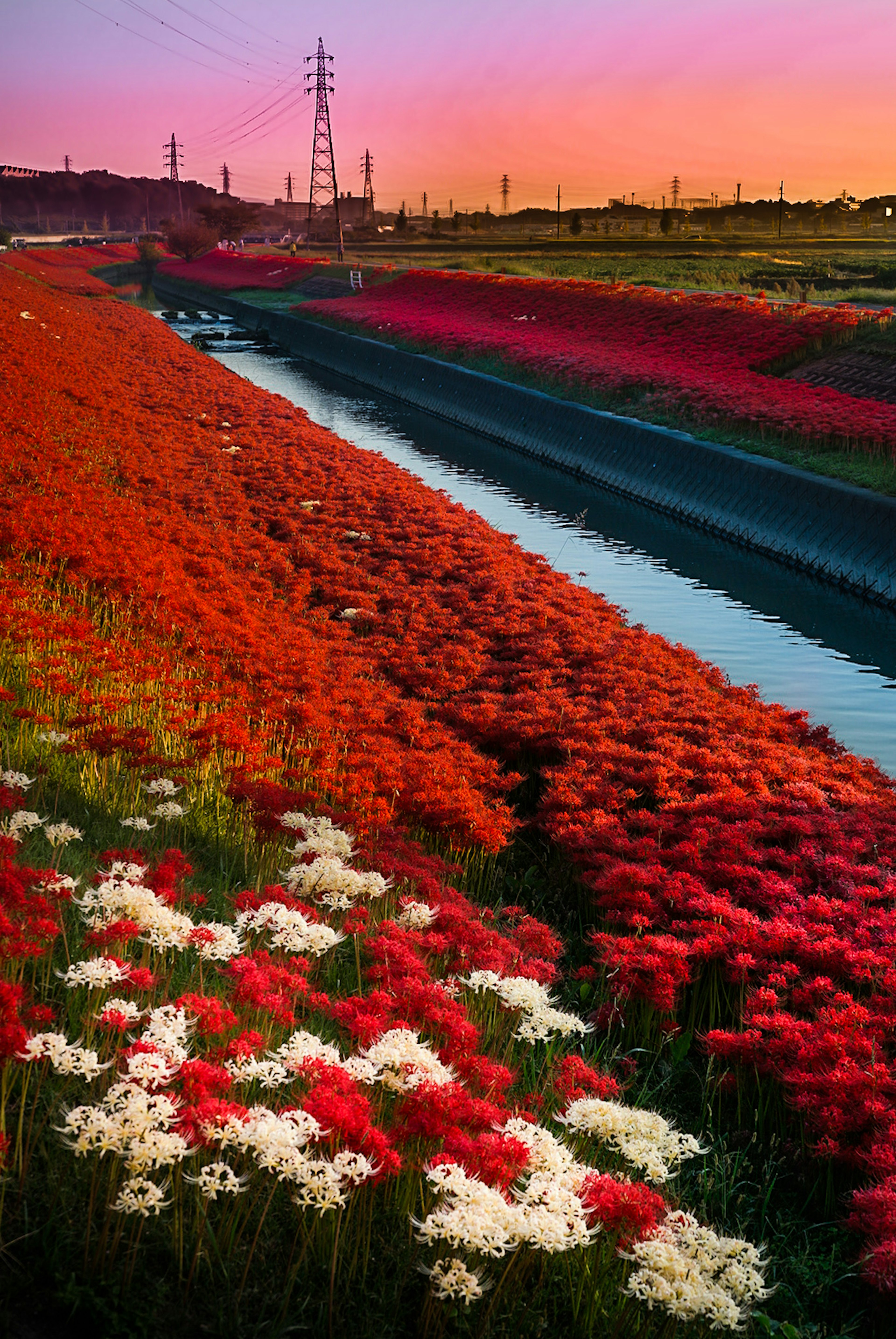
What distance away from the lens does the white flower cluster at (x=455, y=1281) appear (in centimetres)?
269

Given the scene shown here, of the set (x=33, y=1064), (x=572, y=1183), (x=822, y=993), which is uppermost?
(x=33, y=1064)

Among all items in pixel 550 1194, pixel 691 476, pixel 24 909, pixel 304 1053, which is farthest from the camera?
pixel 691 476

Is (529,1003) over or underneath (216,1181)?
underneath

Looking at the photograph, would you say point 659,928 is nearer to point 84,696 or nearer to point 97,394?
point 84,696

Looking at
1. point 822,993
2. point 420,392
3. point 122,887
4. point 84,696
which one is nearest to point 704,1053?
point 822,993

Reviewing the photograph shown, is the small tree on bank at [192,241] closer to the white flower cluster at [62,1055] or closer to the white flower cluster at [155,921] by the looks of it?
the white flower cluster at [155,921]

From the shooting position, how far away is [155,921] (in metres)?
3.52

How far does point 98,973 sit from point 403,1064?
2.93 feet

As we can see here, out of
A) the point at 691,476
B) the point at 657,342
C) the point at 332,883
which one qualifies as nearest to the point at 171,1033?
the point at 332,883

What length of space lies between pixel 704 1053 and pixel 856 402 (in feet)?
51.2

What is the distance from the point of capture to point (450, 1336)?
2.95 m

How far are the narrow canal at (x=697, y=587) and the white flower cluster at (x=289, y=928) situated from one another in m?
6.53

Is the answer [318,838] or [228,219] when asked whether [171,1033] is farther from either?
[228,219]

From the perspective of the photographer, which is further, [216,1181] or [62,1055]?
[62,1055]
